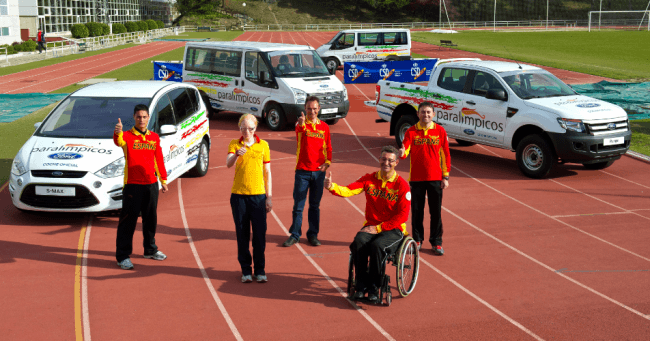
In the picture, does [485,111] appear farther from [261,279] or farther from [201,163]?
[261,279]

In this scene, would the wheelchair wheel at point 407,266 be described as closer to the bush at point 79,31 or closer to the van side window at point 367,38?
the van side window at point 367,38

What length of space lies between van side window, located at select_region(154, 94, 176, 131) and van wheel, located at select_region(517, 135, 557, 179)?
21.6ft

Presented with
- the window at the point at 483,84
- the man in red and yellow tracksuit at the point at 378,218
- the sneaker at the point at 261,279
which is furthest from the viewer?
the window at the point at 483,84

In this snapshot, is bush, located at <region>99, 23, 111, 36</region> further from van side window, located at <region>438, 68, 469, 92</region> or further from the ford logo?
the ford logo

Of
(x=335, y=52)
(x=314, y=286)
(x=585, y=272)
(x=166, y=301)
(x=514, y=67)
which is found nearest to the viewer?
(x=166, y=301)

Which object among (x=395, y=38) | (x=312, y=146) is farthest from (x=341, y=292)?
(x=395, y=38)

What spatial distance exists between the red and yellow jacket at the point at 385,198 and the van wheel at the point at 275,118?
10.5 m

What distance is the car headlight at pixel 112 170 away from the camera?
916 centimetres

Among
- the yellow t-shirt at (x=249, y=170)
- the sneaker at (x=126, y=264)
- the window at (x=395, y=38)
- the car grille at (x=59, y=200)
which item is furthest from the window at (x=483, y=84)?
the window at (x=395, y=38)

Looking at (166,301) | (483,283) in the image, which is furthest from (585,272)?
(166,301)

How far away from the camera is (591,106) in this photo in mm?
12102

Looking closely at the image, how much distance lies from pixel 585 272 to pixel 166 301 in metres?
4.85

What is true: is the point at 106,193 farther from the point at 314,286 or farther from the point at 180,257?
the point at 314,286

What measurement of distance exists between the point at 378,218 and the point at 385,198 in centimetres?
24
